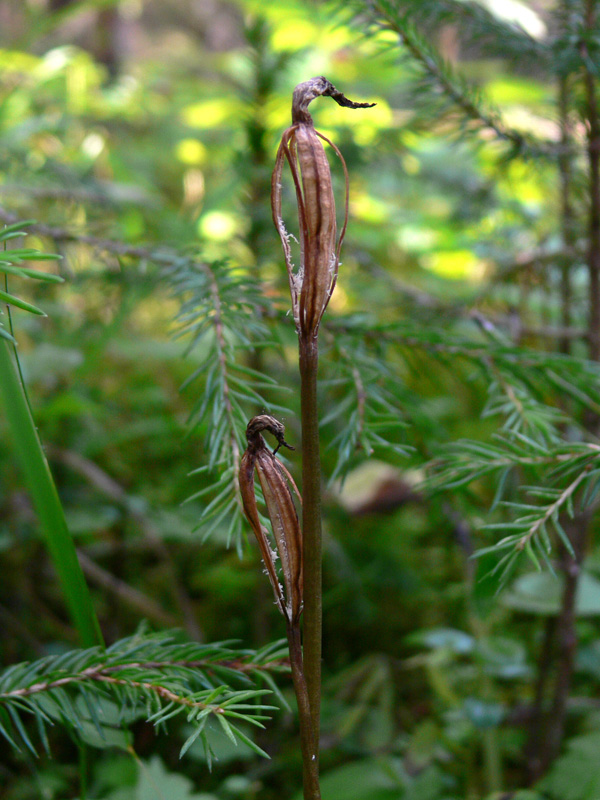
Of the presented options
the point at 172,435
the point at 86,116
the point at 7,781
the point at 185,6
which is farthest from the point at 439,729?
the point at 185,6

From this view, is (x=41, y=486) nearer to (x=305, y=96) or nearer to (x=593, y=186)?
(x=305, y=96)

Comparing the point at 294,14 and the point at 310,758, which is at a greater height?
the point at 294,14

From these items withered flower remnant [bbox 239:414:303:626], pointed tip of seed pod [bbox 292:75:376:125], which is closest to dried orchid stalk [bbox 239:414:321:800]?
withered flower remnant [bbox 239:414:303:626]

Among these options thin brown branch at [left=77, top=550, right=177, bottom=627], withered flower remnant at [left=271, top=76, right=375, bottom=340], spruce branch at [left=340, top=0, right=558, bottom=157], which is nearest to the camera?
withered flower remnant at [left=271, top=76, right=375, bottom=340]

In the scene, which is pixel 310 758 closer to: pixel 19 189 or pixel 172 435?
pixel 19 189

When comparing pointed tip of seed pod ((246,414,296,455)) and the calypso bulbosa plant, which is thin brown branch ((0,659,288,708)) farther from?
pointed tip of seed pod ((246,414,296,455))

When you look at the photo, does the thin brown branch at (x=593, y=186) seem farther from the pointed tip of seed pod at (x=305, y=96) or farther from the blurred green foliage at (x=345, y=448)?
the pointed tip of seed pod at (x=305, y=96)

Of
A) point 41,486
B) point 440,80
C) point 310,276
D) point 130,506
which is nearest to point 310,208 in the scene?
point 310,276
